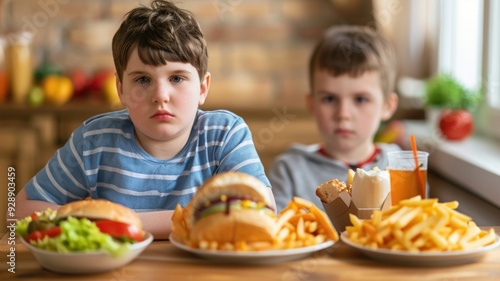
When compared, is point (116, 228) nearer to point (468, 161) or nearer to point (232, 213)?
point (232, 213)

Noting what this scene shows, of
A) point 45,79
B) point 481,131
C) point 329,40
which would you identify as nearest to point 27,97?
point 45,79

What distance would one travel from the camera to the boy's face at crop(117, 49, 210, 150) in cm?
151

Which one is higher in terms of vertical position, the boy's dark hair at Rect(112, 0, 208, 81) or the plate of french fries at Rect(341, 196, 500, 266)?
the boy's dark hair at Rect(112, 0, 208, 81)

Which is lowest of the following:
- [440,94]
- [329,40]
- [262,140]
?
[262,140]

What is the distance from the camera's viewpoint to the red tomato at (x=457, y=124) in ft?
9.71

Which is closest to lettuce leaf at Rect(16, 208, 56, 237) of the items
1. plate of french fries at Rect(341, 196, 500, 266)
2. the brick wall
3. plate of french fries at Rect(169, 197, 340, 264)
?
plate of french fries at Rect(169, 197, 340, 264)

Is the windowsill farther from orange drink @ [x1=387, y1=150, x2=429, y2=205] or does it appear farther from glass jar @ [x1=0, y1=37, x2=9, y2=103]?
glass jar @ [x1=0, y1=37, x2=9, y2=103]

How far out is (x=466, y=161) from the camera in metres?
2.52

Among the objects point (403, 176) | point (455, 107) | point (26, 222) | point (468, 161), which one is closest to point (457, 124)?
point (455, 107)

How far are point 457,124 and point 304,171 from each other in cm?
77

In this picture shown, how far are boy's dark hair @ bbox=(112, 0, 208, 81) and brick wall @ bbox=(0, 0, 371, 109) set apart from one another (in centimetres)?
256

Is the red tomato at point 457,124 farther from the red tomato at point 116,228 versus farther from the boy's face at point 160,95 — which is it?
the red tomato at point 116,228

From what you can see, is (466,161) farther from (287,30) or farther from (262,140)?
(287,30)

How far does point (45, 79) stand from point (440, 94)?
2035 mm
